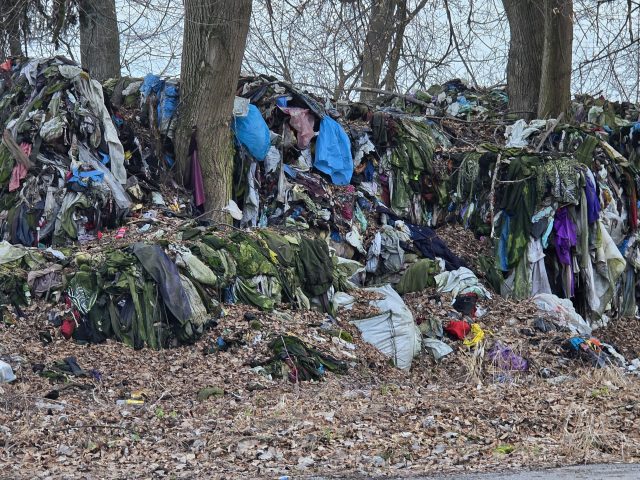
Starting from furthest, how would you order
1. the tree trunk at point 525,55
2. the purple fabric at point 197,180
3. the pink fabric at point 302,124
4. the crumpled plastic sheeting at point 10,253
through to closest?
the tree trunk at point 525,55 → the pink fabric at point 302,124 → the purple fabric at point 197,180 → the crumpled plastic sheeting at point 10,253

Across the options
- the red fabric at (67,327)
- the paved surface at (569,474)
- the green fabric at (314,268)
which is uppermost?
the green fabric at (314,268)

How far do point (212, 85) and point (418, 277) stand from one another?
3429mm

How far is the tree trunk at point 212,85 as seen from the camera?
1159cm

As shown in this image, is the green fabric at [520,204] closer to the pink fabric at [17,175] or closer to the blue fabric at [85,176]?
the blue fabric at [85,176]

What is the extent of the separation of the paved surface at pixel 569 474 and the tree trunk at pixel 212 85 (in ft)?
22.4

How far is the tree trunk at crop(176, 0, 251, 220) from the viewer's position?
11594 mm

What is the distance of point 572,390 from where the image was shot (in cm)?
766

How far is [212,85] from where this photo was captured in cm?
1180

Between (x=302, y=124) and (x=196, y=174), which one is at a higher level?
(x=302, y=124)

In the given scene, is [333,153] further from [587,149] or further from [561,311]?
[561,311]

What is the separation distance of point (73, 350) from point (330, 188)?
203 inches

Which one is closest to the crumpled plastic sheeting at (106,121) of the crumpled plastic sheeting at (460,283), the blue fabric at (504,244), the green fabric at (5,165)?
the green fabric at (5,165)

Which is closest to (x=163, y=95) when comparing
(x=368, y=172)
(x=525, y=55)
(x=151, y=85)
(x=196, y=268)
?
(x=151, y=85)

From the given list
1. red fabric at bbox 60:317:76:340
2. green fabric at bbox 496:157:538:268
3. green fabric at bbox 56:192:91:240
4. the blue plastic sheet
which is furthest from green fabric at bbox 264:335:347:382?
the blue plastic sheet
